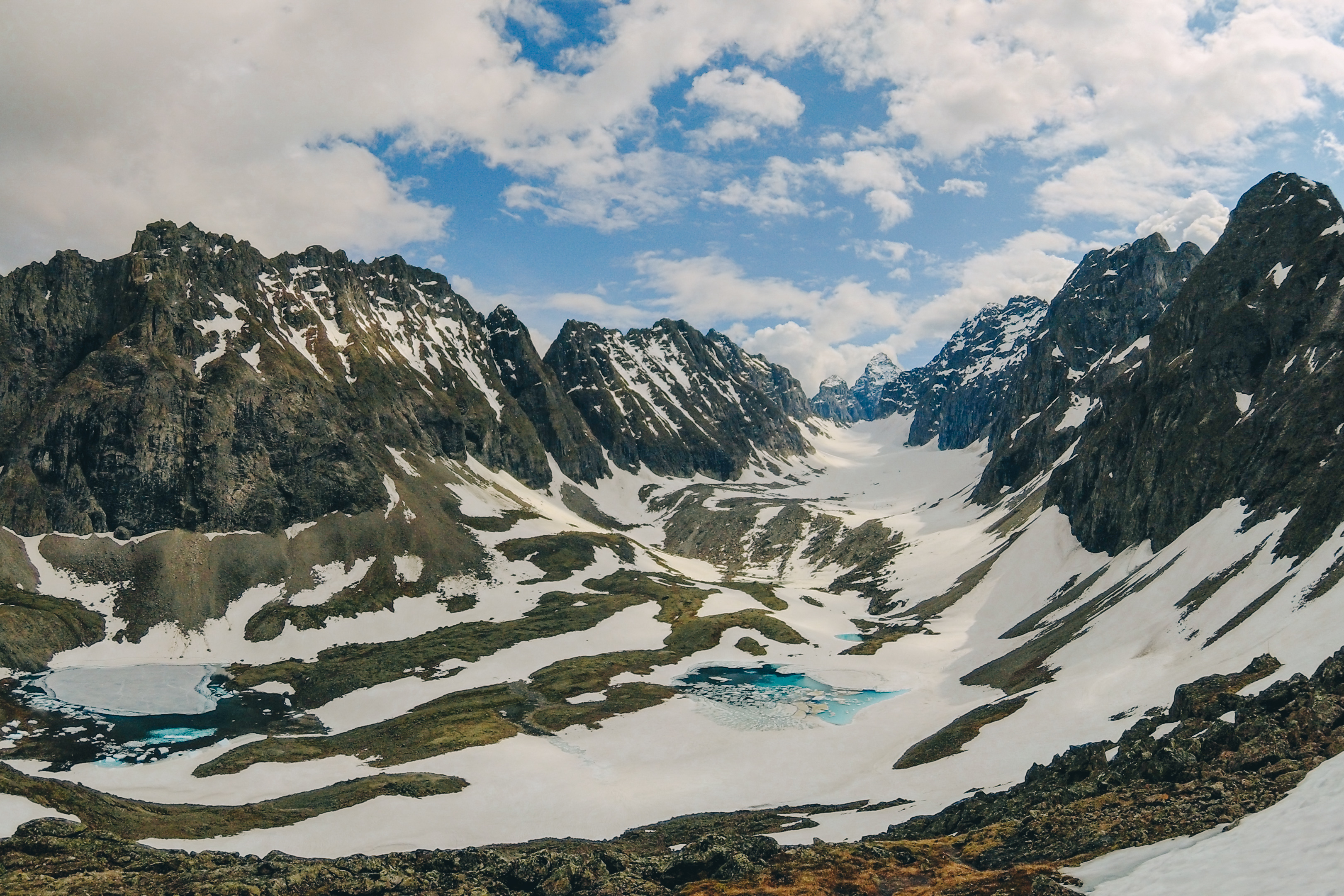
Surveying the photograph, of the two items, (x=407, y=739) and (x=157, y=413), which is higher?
(x=157, y=413)

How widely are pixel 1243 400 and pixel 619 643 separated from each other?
9877 cm

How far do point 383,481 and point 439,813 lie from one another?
133 metres

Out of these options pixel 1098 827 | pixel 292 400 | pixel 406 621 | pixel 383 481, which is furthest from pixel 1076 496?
pixel 292 400

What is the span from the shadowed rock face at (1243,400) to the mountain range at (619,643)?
2.03 ft

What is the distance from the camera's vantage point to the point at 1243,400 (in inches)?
3780

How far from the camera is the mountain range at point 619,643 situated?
3569 cm

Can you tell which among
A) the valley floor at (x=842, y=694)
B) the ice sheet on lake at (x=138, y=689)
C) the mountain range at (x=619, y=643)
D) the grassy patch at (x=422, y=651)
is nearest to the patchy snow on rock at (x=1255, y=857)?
the valley floor at (x=842, y=694)

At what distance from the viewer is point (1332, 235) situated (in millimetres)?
97438

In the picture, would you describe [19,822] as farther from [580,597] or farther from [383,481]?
[383,481]

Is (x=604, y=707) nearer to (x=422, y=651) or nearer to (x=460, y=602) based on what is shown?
(x=422, y=651)

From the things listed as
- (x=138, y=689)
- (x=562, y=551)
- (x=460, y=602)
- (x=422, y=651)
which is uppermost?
(x=562, y=551)

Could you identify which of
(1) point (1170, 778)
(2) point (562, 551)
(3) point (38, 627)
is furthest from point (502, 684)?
(1) point (1170, 778)

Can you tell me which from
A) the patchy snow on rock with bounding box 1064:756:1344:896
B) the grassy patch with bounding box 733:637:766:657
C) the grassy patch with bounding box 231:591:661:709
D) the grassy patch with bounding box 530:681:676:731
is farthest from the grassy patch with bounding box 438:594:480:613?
the patchy snow on rock with bounding box 1064:756:1344:896

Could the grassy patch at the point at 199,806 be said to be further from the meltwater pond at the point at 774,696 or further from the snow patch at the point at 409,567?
the snow patch at the point at 409,567
